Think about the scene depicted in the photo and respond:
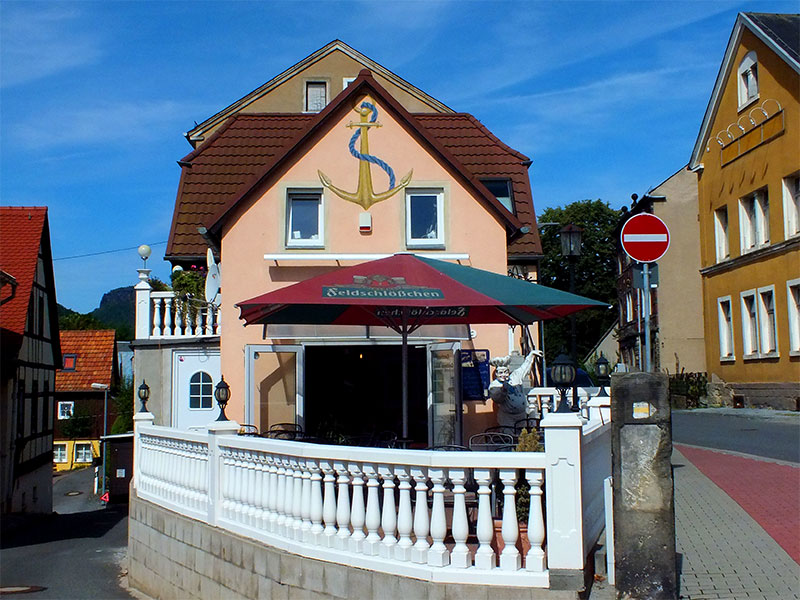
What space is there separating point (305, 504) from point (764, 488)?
6689 millimetres

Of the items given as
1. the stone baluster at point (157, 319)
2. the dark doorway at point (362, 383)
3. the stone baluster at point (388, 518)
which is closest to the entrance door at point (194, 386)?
the stone baluster at point (157, 319)

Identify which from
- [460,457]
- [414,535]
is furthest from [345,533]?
[460,457]

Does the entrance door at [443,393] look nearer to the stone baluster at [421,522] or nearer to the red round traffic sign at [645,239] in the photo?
the red round traffic sign at [645,239]

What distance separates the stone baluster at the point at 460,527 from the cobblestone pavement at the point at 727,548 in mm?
1576

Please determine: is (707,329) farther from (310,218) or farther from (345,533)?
(345,533)

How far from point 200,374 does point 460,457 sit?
42.6ft

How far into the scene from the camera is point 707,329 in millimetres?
31531

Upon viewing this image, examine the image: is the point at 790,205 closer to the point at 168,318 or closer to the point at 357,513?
the point at 168,318

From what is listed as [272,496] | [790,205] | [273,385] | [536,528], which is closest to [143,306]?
[273,385]

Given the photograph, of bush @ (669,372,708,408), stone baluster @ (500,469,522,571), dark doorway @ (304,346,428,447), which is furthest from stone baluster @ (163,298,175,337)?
bush @ (669,372,708,408)

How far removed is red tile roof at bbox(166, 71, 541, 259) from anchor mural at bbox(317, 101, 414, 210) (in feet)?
7.06

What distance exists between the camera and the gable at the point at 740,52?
2481 cm

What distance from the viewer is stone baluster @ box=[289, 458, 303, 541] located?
7117 mm

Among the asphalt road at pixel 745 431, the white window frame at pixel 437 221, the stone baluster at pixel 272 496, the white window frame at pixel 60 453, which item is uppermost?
the white window frame at pixel 437 221
